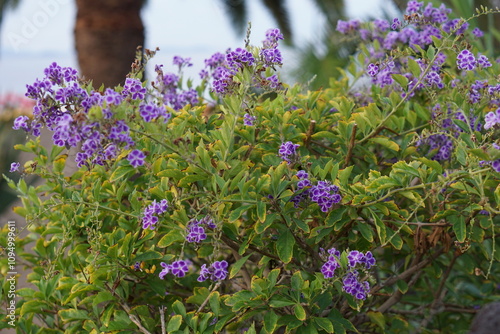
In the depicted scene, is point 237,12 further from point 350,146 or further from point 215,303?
point 215,303

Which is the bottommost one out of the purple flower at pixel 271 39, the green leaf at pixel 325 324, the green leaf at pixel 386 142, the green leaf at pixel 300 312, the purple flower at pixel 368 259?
the green leaf at pixel 325 324

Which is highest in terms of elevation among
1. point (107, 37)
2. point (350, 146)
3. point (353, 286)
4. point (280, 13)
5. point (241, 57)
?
point (280, 13)

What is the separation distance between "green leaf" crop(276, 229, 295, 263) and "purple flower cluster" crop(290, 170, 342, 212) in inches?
6.2

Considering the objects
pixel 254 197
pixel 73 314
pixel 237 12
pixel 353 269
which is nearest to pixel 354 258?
pixel 353 269

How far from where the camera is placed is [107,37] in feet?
20.0

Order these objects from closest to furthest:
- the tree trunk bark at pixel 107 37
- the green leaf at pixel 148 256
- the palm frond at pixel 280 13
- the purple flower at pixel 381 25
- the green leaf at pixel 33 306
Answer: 1. the green leaf at pixel 148 256
2. the green leaf at pixel 33 306
3. the purple flower at pixel 381 25
4. the tree trunk bark at pixel 107 37
5. the palm frond at pixel 280 13

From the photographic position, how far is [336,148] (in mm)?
2881

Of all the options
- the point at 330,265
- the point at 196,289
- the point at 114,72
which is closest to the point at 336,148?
the point at 330,265

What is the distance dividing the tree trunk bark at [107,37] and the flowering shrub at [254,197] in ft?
9.58

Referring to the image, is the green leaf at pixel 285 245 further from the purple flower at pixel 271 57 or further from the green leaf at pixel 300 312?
the purple flower at pixel 271 57

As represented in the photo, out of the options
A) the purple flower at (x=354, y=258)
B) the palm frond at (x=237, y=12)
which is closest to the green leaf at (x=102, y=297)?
the purple flower at (x=354, y=258)

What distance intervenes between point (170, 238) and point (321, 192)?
22.9 inches

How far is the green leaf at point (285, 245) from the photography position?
2.39 meters

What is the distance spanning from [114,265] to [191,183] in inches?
16.9
